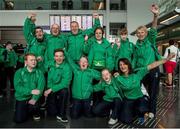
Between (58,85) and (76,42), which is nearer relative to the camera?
(58,85)

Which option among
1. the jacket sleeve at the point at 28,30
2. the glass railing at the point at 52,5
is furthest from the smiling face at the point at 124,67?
the glass railing at the point at 52,5

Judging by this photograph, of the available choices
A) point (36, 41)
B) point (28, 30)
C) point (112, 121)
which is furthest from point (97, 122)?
point (28, 30)

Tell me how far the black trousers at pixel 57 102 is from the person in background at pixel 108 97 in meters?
0.59

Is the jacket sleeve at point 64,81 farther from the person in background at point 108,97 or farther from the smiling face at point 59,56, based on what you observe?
the person in background at point 108,97

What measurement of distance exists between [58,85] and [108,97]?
3.08ft

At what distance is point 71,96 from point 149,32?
1930 millimetres

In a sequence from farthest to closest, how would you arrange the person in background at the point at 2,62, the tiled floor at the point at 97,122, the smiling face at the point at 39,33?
1. the person in background at the point at 2,62
2. the smiling face at the point at 39,33
3. the tiled floor at the point at 97,122

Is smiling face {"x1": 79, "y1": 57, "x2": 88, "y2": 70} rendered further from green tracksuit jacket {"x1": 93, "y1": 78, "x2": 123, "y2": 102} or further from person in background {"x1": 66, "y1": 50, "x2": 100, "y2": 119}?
green tracksuit jacket {"x1": 93, "y1": 78, "x2": 123, "y2": 102}

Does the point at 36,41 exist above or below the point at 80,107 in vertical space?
above

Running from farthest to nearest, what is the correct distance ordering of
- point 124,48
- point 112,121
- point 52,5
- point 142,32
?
point 52,5, point 124,48, point 142,32, point 112,121

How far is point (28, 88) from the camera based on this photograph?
21.1ft

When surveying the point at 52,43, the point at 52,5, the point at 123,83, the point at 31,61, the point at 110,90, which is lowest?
the point at 110,90

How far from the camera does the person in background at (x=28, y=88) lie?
6.32 m

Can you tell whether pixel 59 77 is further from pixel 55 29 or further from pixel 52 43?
pixel 55 29
